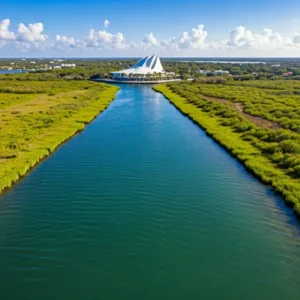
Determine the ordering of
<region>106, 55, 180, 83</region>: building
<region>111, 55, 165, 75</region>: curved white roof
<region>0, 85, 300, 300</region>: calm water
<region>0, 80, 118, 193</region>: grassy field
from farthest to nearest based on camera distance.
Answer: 1. <region>111, 55, 165, 75</region>: curved white roof
2. <region>106, 55, 180, 83</region>: building
3. <region>0, 80, 118, 193</region>: grassy field
4. <region>0, 85, 300, 300</region>: calm water

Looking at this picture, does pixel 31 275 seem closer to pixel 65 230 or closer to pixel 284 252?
pixel 65 230

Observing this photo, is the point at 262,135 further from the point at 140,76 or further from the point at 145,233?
the point at 140,76

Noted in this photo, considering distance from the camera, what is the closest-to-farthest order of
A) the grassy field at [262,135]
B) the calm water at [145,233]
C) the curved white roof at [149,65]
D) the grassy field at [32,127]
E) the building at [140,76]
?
1. the calm water at [145,233]
2. the grassy field at [262,135]
3. the grassy field at [32,127]
4. the building at [140,76]
5. the curved white roof at [149,65]

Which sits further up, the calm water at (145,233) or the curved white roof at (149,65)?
the curved white roof at (149,65)

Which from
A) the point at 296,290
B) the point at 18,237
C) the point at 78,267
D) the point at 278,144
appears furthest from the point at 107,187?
the point at 278,144

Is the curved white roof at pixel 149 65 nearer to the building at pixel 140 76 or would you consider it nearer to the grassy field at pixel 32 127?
the building at pixel 140 76

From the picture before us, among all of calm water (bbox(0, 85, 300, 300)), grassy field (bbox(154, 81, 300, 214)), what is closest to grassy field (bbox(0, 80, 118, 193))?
calm water (bbox(0, 85, 300, 300))

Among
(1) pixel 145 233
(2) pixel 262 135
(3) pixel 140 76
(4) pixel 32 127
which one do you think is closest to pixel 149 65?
(3) pixel 140 76

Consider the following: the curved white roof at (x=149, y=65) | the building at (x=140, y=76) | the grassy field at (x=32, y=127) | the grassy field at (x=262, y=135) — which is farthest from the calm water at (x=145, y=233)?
the curved white roof at (x=149, y=65)

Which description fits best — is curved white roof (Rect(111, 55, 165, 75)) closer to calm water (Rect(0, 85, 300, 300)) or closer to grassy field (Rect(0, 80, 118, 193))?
grassy field (Rect(0, 80, 118, 193))
